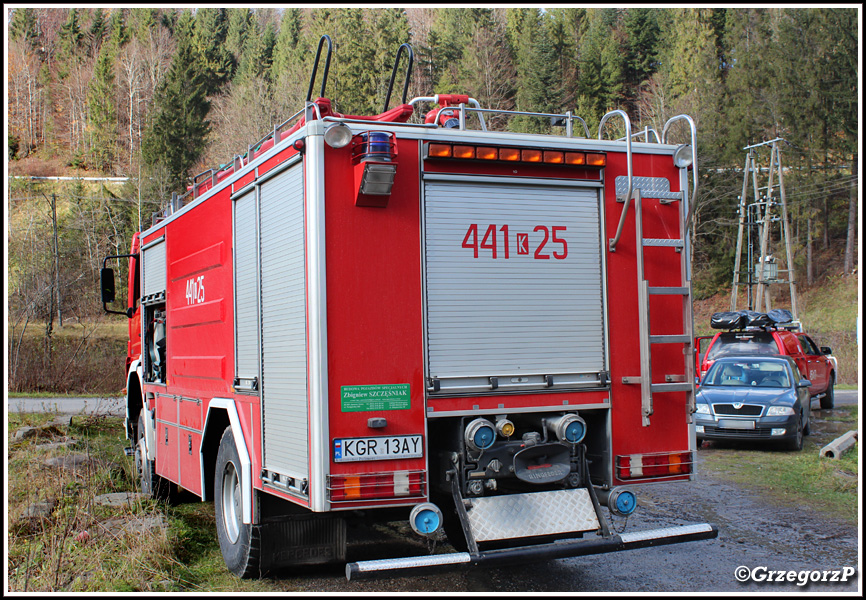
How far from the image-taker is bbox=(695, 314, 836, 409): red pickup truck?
1609 cm

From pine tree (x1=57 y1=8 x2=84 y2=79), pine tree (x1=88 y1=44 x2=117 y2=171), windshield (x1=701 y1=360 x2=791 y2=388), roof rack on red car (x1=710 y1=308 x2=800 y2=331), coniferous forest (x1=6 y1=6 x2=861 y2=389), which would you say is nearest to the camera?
windshield (x1=701 y1=360 x2=791 y2=388)

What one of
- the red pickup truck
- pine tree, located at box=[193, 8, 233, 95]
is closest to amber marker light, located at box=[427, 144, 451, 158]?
the red pickup truck

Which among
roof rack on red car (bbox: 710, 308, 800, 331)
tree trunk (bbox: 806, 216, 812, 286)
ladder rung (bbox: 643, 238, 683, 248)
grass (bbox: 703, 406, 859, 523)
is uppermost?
tree trunk (bbox: 806, 216, 812, 286)

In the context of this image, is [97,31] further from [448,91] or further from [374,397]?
[374,397]

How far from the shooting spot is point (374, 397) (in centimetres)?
500

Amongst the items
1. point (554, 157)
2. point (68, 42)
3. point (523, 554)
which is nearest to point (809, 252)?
point (554, 157)

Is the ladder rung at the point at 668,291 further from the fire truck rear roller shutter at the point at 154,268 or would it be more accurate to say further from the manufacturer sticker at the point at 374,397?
the fire truck rear roller shutter at the point at 154,268

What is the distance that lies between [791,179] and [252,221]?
42.4 meters

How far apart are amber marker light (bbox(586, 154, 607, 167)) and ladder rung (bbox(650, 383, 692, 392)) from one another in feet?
5.40

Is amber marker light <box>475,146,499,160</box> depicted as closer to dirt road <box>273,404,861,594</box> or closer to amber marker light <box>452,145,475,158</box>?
amber marker light <box>452,145,475,158</box>

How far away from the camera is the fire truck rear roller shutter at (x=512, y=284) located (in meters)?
5.27

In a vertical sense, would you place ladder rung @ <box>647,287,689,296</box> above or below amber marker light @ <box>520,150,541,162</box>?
below

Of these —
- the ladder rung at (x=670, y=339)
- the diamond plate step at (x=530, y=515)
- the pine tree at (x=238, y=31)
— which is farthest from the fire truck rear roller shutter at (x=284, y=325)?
the pine tree at (x=238, y=31)

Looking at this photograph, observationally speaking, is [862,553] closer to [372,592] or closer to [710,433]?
[372,592]
